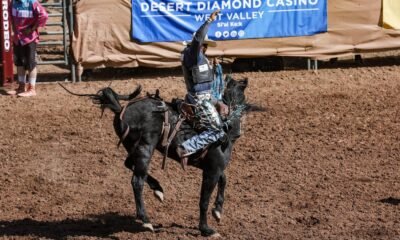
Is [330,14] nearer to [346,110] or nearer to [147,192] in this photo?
[346,110]

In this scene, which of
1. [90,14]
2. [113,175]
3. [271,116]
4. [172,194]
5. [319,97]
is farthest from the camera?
[90,14]

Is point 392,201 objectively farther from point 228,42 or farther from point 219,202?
point 228,42

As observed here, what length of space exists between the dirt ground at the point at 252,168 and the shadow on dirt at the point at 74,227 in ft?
0.05

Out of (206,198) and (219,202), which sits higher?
(206,198)

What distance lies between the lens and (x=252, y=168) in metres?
11.3

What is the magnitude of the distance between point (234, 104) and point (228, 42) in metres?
6.96

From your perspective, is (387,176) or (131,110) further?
(387,176)

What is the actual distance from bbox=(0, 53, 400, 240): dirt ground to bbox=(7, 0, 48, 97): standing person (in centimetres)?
39

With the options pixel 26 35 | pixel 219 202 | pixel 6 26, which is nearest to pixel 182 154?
pixel 219 202

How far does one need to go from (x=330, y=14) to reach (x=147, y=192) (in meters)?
6.89

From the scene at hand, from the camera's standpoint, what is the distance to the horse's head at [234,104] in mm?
9023

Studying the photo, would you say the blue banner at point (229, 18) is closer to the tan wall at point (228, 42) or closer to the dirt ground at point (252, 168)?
the tan wall at point (228, 42)

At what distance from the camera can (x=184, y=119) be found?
8.95m

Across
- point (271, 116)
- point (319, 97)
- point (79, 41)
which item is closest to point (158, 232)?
point (271, 116)
